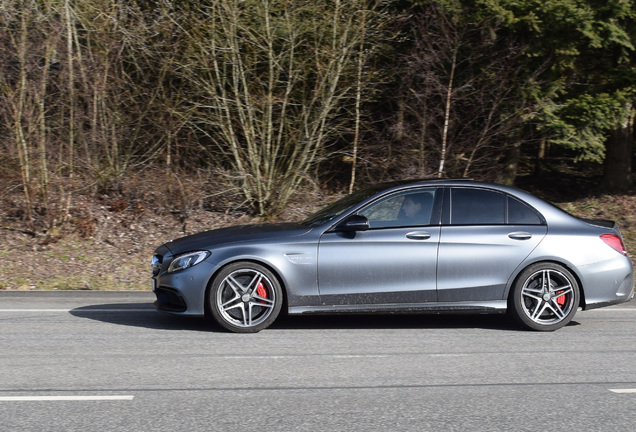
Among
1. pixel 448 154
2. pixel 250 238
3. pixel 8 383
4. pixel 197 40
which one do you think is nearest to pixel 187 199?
pixel 197 40

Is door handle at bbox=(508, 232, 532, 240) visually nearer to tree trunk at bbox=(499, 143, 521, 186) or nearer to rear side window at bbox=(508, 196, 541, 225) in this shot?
rear side window at bbox=(508, 196, 541, 225)

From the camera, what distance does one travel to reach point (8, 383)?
588 centimetres

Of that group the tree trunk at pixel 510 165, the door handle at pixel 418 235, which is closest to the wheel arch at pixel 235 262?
the door handle at pixel 418 235

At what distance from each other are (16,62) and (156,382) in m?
9.47

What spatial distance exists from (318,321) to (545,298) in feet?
7.91

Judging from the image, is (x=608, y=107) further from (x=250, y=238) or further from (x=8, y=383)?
(x=8, y=383)

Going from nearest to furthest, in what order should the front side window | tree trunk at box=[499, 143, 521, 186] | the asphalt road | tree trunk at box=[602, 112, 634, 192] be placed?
1. the asphalt road
2. the front side window
3. tree trunk at box=[499, 143, 521, 186]
4. tree trunk at box=[602, 112, 634, 192]

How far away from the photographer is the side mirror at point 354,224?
25.6 ft

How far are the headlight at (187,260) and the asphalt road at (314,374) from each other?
0.66 m

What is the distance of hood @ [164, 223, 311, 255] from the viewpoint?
7.86 metres

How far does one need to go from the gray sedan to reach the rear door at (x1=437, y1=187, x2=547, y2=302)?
0.01 m

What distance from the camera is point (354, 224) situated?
7.78m

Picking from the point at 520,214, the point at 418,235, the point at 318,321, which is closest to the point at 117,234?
the point at 318,321

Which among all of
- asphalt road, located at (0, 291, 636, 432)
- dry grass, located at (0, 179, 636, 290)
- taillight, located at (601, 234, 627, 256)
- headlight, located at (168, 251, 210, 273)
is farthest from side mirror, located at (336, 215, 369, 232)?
dry grass, located at (0, 179, 636, 290)
